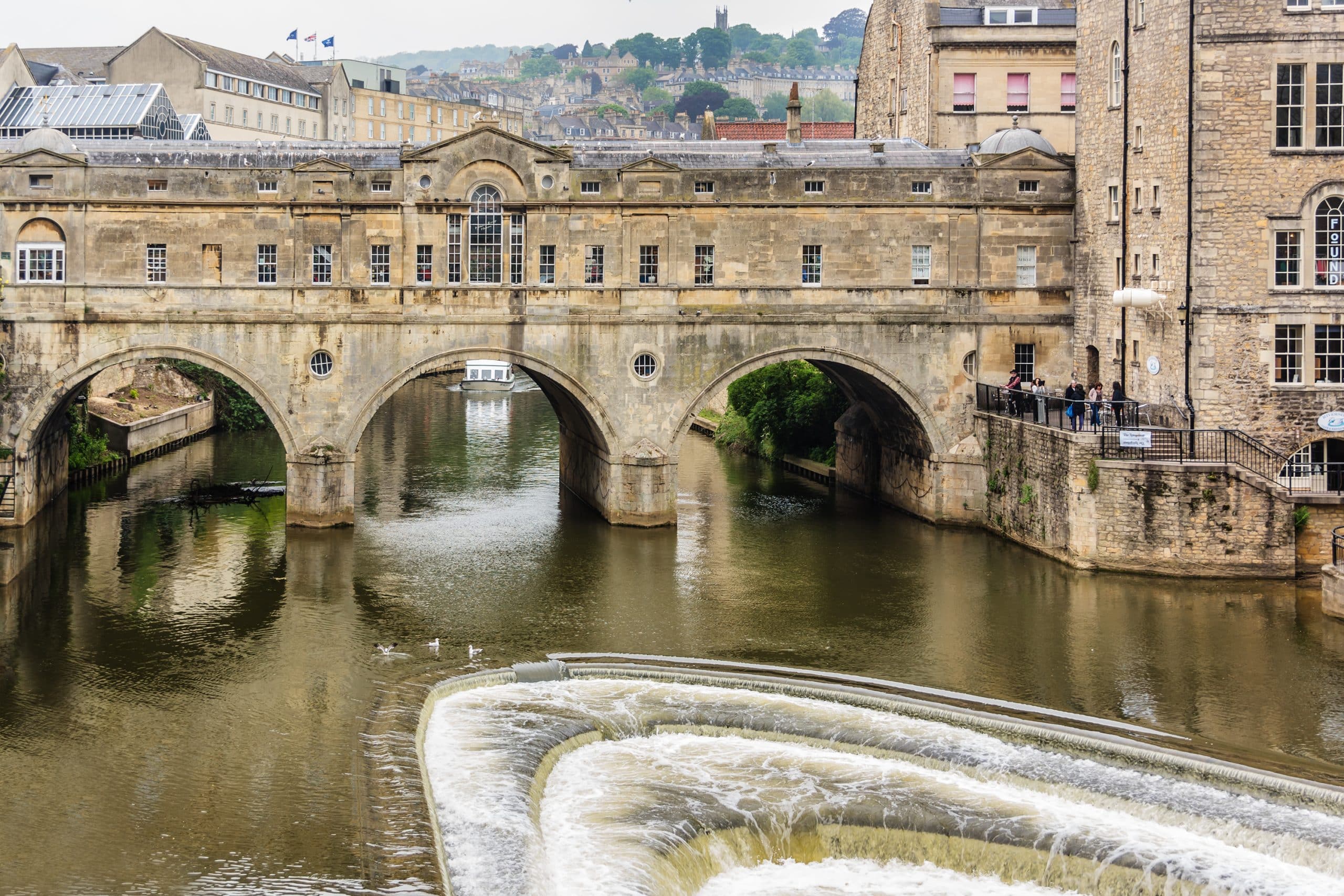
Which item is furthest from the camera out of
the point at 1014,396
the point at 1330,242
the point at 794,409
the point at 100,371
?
the point at 794,409

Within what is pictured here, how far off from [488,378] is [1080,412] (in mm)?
52140

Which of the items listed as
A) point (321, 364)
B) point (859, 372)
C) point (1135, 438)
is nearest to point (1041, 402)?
point (1135, 438)

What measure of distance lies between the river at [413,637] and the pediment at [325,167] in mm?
9943

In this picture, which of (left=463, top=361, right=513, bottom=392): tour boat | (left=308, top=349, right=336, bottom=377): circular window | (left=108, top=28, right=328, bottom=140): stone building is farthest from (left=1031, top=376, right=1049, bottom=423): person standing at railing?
(left=108, top=28, right=328, bottom=140): stone building

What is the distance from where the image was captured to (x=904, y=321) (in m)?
45.4

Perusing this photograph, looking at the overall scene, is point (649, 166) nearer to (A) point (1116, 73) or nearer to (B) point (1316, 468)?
(A) point (1116, 73)

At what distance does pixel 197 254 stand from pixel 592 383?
11423 millimetres

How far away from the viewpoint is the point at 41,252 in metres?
44.0

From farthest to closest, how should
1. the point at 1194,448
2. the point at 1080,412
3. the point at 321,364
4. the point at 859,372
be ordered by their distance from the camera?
the point at 859,372
the point at 321,364
the point at 1080,412
the point at 1194,448

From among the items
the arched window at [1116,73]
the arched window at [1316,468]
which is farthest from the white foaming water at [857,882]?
the arched window at [1116,73]

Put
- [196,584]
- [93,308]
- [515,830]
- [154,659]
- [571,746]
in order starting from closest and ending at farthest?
[515,830], [571,746], [154,659], [196,584], [93,308]

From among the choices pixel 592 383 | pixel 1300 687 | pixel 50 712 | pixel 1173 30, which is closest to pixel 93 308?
pixel 592 383

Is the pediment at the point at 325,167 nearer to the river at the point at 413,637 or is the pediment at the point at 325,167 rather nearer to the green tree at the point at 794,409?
the river at the point at 413,637

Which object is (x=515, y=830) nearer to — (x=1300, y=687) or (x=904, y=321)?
(x=1300, y=687)
